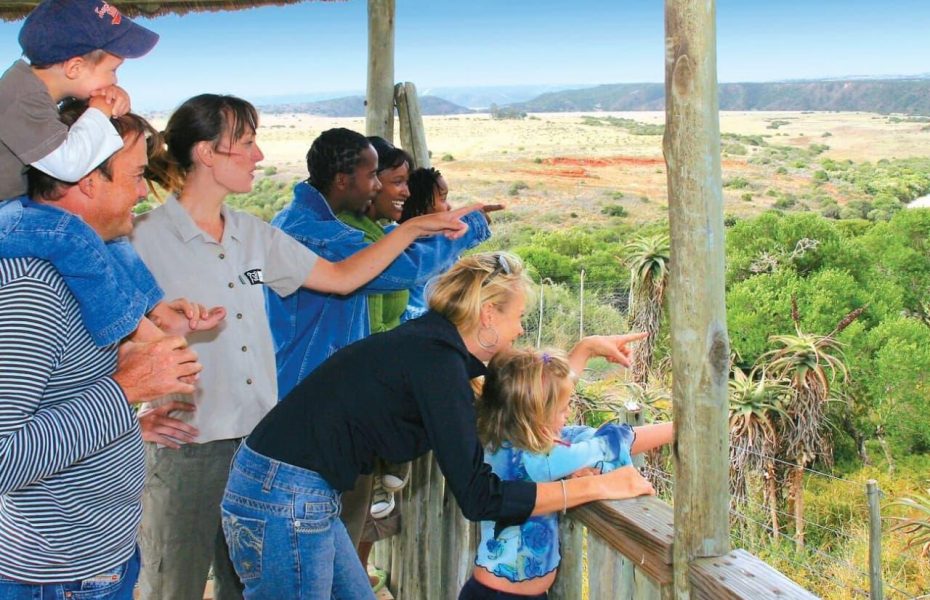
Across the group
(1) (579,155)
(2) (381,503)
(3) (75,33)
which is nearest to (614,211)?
(1) (579,155)

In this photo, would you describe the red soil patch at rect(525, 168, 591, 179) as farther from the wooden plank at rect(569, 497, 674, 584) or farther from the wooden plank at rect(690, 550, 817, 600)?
the wooden plank at rect(690, 550, 817, 600)

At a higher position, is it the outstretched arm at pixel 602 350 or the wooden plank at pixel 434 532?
the outstretched arm at pixel 602 350

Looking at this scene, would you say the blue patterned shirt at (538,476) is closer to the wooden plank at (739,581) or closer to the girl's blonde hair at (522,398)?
the girl's blonde hair at (522,398)

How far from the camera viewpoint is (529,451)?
1.71m

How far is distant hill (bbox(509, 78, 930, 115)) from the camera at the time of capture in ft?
185

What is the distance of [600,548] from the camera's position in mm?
1686

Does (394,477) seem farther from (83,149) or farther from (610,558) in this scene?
(83,149)

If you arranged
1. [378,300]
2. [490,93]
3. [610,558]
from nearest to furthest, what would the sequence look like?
[610,558] < [378,300] < [490,93]

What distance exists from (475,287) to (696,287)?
37 cm

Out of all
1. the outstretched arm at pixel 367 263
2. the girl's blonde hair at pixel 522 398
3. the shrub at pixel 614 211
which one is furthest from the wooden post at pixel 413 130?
the shrub at pixel 614 211

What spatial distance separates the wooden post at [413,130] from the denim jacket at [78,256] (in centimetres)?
211

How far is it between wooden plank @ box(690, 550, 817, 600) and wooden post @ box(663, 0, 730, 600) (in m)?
0.02

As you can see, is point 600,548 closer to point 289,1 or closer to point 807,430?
point 289,1

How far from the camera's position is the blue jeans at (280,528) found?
1.52 meters
